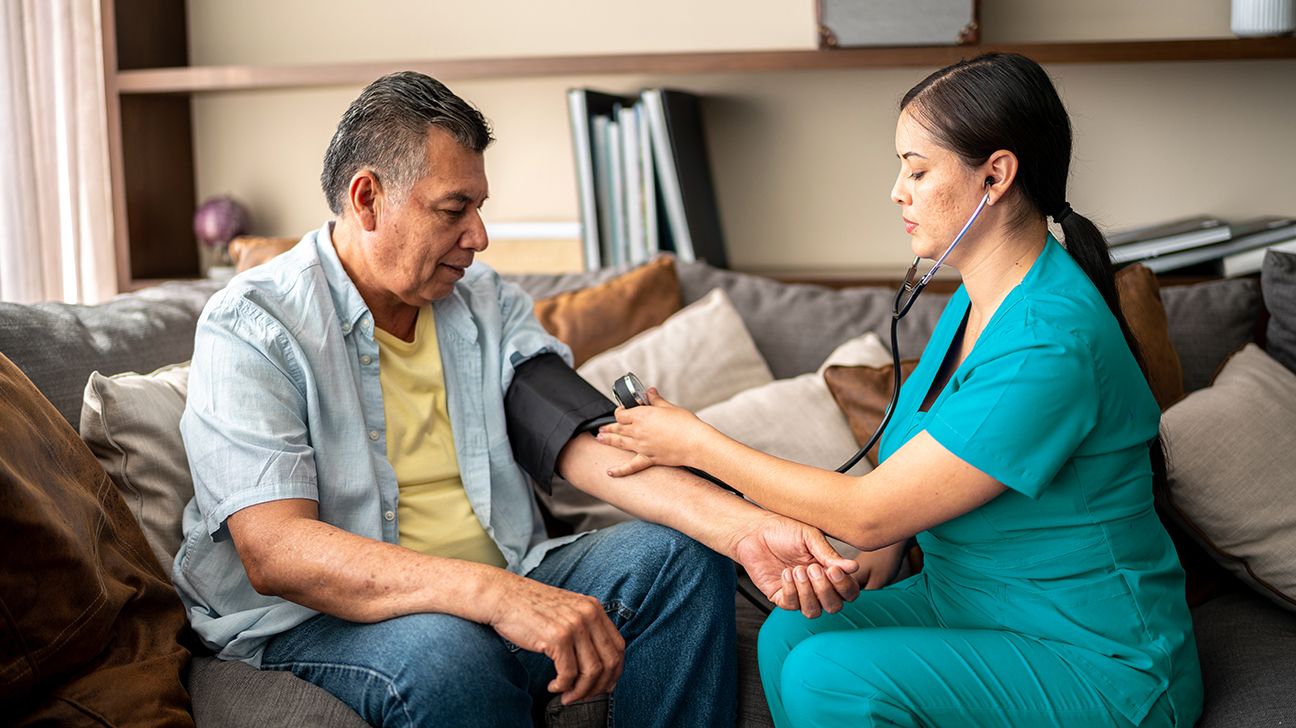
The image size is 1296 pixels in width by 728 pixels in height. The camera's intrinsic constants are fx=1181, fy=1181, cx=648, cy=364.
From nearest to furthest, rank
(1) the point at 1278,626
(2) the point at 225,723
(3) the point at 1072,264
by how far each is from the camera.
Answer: (2) the point at 225,723 → (3) the point at 1072,264 → (1) the point at 1278,626

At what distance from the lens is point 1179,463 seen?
5.93 ft

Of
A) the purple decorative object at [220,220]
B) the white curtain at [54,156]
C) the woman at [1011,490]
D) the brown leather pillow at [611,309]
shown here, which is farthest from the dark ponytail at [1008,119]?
the white curtain at [54,156]

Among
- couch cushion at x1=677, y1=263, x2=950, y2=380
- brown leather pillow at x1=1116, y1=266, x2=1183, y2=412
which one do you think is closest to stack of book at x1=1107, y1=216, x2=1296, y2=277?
brown leather pillow at x1=1116, y1=266, x2=1183, y2=412

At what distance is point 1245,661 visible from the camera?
1610mm

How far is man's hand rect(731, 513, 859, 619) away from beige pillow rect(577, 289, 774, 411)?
0.59 m

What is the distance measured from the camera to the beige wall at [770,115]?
2576mm

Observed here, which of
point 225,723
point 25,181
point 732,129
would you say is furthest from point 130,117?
point 225,723

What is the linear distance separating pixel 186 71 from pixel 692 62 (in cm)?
117

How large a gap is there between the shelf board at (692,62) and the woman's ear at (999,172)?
1019 mm

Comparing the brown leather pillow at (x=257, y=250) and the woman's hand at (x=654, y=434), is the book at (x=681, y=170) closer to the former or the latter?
the brown leather pillow at (x=257, y=250)

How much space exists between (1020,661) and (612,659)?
469 mm

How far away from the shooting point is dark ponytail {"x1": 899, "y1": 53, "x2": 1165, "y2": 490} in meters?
1.39

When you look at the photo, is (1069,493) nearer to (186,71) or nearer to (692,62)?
(692,62)

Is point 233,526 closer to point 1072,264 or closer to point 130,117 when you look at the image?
point 1072,264
